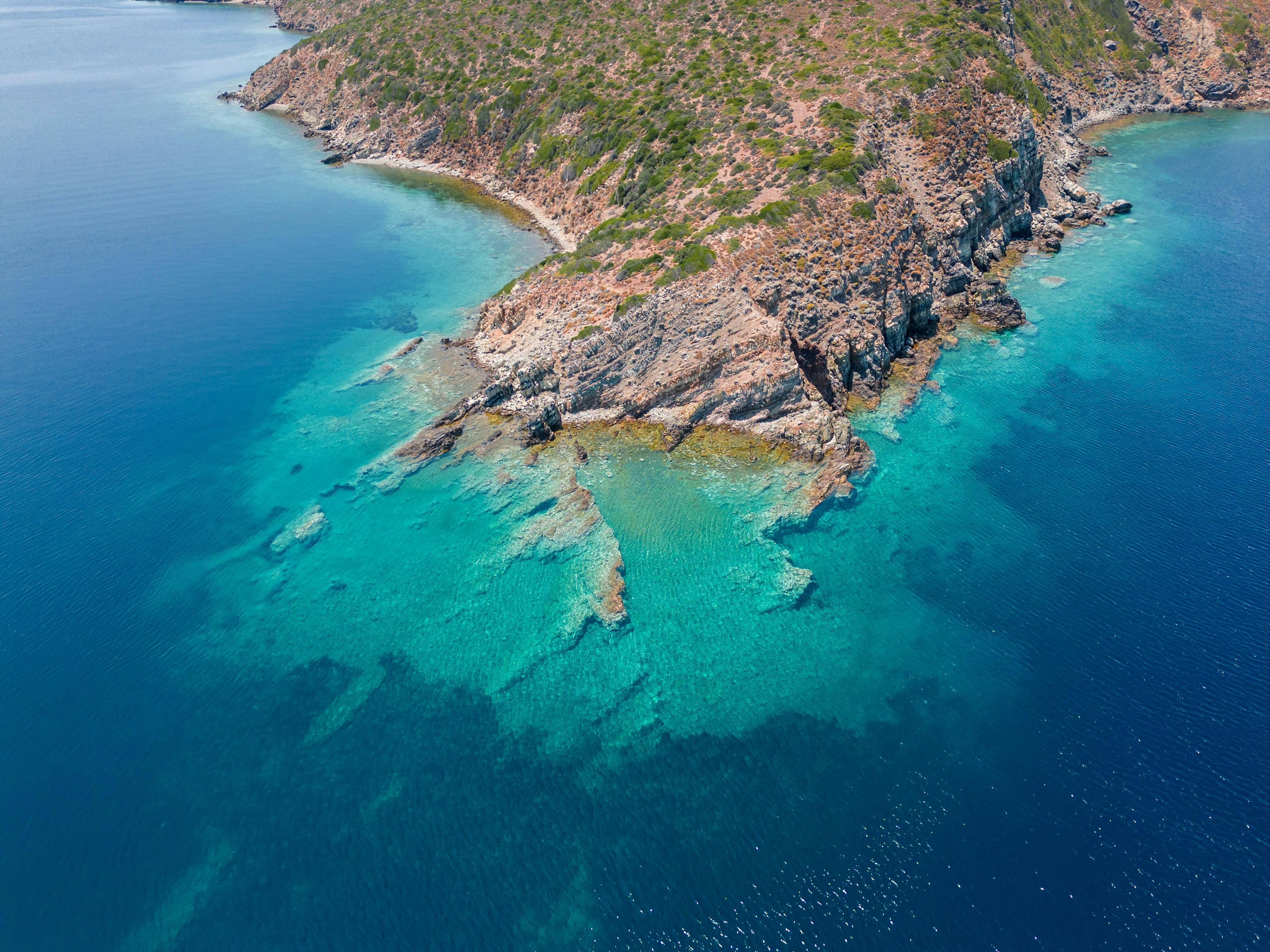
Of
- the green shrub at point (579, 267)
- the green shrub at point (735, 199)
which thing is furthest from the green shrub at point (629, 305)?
the green shrub at point (735, 199)

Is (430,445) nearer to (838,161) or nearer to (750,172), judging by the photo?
(750,172)

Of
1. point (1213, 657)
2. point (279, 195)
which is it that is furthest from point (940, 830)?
point (279, 195)

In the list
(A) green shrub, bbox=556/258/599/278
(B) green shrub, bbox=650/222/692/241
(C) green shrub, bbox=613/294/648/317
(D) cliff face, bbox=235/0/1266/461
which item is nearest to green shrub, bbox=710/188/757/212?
(D) cliff face, bbox=235/0/1266/461

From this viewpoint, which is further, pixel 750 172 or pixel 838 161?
pixel 750 172

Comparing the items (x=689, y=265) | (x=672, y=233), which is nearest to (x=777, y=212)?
(x=672, y=233)

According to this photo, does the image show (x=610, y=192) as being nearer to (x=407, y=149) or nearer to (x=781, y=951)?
(x=407, y=149)
